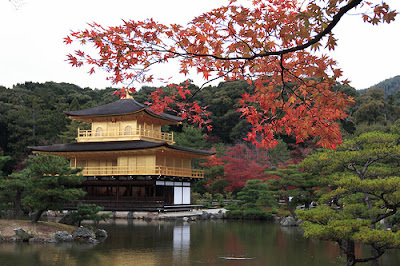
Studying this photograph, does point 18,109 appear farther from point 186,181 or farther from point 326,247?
point 326,247

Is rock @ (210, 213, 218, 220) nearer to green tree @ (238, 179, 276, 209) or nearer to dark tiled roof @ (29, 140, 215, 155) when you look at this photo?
green tree @ (238, 179, 276, 209)

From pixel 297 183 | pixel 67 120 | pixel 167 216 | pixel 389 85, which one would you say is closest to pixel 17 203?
pixel 167 216

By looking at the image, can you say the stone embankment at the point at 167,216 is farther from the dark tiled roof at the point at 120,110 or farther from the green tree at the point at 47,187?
the green tree at the point at 47,187

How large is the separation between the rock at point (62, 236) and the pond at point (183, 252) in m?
0.66

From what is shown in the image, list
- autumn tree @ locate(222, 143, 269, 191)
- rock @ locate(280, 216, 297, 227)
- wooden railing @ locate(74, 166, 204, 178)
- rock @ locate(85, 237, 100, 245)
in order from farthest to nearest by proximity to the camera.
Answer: autumn tree @ locate(222, 143, 269, 191)
wooden railing @ locate(74, 166, 204, 178)
rock @ locate(280, 216, 297, 227)
rock @ locate(85, 237, 100, 245)

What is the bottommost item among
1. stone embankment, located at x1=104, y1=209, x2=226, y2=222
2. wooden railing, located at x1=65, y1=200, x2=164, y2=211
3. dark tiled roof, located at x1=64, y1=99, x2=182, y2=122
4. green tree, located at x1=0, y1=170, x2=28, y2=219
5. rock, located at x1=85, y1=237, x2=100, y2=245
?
stone embankment, located at x1=104, y1=209, x2=226, y2=222

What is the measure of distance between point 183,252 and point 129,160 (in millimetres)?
15951

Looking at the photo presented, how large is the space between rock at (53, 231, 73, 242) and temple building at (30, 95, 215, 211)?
11073 mm

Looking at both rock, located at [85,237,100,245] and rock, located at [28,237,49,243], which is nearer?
rock, located at [28,237,49,243]

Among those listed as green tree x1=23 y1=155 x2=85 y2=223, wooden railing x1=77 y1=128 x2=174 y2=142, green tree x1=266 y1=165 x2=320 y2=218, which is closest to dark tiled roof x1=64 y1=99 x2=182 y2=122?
Answer: wooden railing x1=77 y1=128 x2=174 y2=142

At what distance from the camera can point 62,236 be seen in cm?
1334

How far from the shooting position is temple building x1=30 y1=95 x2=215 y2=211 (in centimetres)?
2547

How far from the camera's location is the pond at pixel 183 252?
32.9 ft

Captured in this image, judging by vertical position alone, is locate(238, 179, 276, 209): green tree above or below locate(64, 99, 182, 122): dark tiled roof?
below
